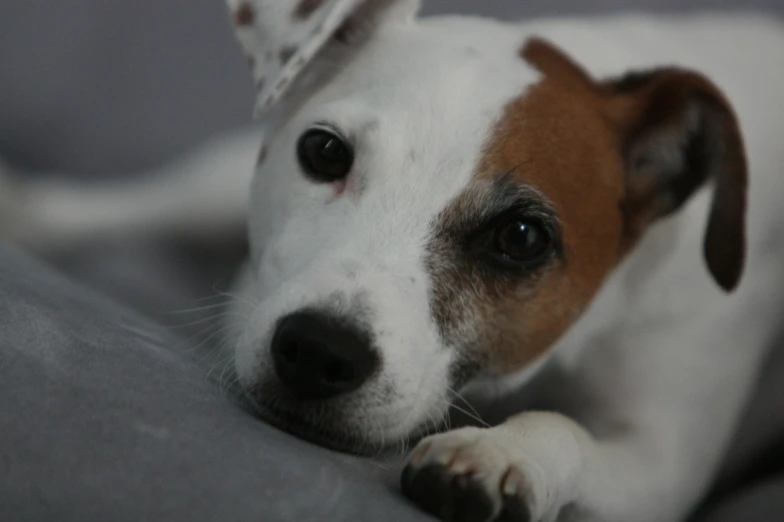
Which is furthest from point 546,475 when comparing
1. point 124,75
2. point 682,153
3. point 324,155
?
point 124,75

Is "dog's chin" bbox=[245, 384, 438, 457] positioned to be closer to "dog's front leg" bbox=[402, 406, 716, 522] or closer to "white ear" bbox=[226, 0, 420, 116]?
"dog's front leg" bbox=[402, 406, 716, 522]

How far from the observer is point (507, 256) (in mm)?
1204

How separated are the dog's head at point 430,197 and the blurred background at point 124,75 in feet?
3.20

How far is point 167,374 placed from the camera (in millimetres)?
1036

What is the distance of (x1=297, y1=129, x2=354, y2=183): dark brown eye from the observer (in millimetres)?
1215

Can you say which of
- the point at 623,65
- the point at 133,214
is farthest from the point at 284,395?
the point at 133,214

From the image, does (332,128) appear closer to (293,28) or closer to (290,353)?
(293,28)

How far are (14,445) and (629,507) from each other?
0.79m

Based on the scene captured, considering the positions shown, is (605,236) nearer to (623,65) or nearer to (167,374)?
(623,65)

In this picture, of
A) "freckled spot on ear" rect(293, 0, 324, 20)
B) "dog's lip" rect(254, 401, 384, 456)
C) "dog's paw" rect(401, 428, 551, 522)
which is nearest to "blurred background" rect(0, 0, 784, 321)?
"freckled spot on ear" rect(293, 0, 324, 20)

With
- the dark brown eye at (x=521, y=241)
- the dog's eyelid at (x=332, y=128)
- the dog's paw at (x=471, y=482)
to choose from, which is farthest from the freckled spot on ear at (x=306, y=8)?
the dog's paw at (x=471, y=482)

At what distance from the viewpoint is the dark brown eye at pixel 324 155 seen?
3.99ft

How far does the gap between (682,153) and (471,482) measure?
0.73 meters

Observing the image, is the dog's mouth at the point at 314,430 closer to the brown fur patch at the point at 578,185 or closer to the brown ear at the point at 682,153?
the brown fur patch at the point at 578,185
